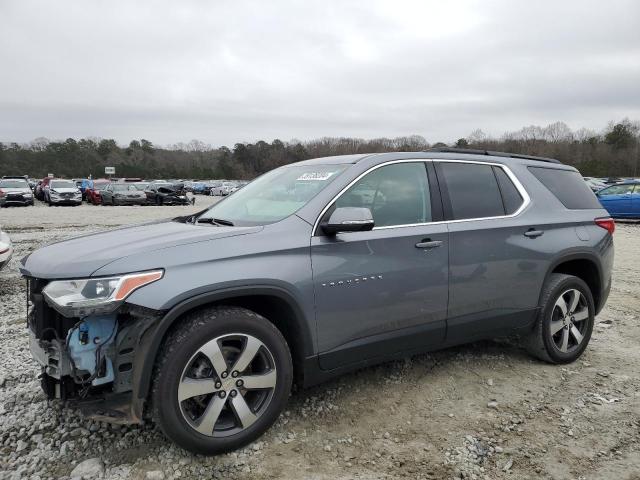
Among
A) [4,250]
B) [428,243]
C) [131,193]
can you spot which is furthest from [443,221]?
[131,193]

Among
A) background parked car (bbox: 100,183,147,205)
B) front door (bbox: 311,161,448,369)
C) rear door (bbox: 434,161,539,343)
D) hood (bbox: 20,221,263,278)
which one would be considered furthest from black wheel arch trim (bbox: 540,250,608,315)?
background parked car (bbox: 100,183,147,205)

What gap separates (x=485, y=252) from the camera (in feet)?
11.4

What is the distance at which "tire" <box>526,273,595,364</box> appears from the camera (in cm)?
387

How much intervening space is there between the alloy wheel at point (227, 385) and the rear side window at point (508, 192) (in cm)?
231

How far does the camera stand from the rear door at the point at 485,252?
338cm

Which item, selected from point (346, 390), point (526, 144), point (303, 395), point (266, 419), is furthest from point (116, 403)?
point (526, 144)

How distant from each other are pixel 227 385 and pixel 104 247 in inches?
41.1

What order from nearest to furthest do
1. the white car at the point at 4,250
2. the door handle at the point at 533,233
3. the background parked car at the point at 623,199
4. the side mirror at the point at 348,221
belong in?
the side mirror at the point at 348,221 → the door handle at the point at 533,233 → the white car at the point at 4,250 → the background parked car at the point at 623,199

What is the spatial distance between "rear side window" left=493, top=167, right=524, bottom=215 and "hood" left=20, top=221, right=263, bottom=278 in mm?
2112

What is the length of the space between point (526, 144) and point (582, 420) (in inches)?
3343

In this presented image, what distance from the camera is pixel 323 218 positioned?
9.61 ft

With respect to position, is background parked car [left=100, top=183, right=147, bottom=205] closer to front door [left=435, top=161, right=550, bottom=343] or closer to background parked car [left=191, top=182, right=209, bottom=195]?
background parked car [left=191, top=182, right=209, bottom=195]

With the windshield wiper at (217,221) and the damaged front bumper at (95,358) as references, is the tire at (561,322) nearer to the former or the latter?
the windshield wiper at (217,221)

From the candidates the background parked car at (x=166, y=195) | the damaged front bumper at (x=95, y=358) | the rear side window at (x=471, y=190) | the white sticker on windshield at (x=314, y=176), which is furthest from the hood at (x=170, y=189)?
the damaged front bumper at (x=95, y=358)
